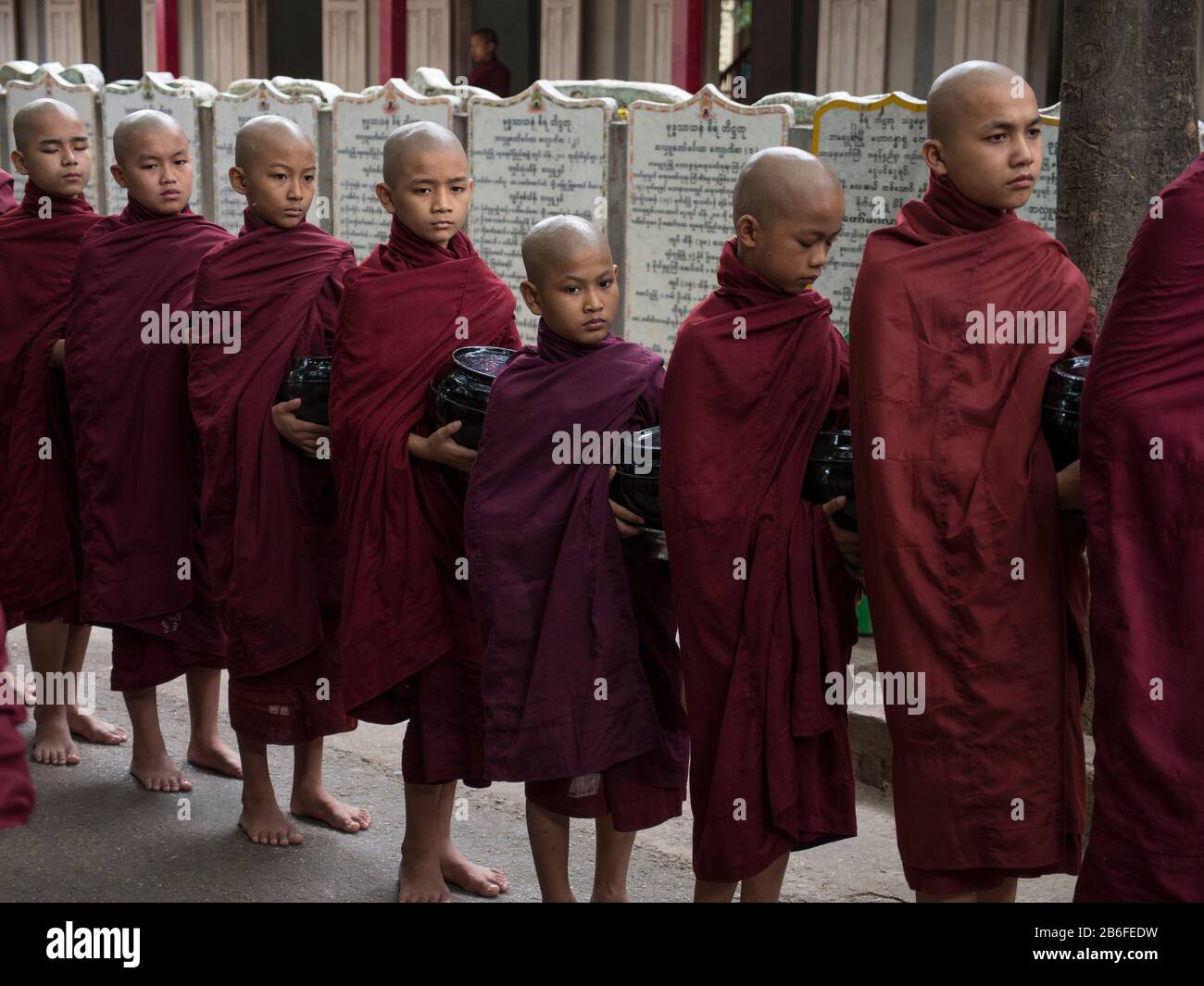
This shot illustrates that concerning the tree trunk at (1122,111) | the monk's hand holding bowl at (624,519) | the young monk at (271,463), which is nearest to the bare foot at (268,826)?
the young monk at (271,463)

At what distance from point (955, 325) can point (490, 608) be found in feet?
3.70

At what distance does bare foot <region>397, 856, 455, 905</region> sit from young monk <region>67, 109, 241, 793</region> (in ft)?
3.31

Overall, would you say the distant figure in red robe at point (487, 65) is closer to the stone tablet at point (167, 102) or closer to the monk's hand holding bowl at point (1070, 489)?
the stone tablet at point (167, 102)

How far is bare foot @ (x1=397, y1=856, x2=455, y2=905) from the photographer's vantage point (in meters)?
3.55

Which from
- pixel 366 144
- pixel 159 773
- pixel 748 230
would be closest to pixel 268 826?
pixel 159 773

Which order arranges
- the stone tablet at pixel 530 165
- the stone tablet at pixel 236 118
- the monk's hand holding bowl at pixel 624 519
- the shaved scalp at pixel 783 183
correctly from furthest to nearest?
1. the stone tablet at pixel 236 118
2. the stone tablet at pixel 530 165
3. the monk's hand holding bowl at pixel 624 519
4. the shaved scalp at pixel 783 183

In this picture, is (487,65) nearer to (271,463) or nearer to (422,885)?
(271,463)

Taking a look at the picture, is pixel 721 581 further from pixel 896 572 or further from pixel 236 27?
pixel 236 27

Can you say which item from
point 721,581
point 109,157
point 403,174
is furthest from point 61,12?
point 721,581

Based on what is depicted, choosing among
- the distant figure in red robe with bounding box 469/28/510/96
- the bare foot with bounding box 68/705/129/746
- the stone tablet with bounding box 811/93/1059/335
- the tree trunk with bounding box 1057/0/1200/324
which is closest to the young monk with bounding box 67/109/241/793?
the bare foot with bounding box 68/705/129/746

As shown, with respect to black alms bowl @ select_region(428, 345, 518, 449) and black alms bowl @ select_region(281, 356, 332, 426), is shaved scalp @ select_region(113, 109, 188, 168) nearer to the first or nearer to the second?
black alms bowl @ select_region(281, 356, 332, 426)

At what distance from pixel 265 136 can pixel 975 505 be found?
2110 millimetres

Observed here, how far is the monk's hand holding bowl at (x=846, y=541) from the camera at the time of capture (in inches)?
108

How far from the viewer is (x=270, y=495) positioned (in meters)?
3.75
